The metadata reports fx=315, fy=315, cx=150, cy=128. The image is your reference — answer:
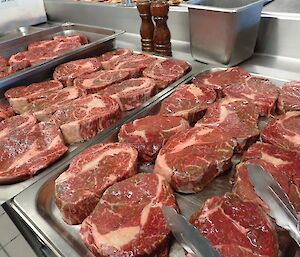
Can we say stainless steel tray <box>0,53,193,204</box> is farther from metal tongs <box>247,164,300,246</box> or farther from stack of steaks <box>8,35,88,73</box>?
stack of steaks <box>8,35,88,73</box>

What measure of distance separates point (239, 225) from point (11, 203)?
0.76 metres

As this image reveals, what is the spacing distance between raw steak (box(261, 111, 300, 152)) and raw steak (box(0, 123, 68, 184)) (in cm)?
84

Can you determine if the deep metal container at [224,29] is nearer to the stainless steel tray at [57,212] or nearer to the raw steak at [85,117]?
the raw steak at [85,117]

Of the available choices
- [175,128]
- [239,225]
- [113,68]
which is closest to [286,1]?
Result: [113,68]

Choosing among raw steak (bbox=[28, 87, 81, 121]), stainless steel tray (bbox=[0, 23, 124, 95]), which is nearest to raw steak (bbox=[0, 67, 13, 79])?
stainless steel tray (bbox=[0, 23, 124, 95])

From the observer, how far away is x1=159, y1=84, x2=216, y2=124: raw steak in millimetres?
1464

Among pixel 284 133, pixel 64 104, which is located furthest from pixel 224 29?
pixel 64 104

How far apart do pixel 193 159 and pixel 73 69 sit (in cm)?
111

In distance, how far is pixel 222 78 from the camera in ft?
5.42

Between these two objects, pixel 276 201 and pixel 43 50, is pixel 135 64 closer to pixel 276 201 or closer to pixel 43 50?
pixel 43 50

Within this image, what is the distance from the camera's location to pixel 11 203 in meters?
1.09

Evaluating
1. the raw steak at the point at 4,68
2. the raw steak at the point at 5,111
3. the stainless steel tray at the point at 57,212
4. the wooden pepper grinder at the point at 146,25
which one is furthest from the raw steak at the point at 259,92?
the raw steak at the point at 4,68

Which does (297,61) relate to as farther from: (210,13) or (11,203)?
(11,203)

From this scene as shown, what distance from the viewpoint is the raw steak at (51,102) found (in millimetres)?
1586
